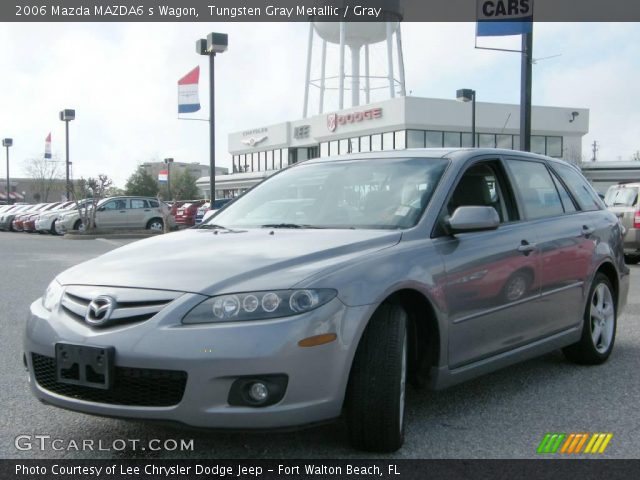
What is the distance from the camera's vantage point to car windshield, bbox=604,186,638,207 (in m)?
14.2

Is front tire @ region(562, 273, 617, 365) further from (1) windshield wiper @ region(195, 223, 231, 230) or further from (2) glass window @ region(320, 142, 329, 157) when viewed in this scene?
(2) glass window @ region(320, 142, 329, 157)

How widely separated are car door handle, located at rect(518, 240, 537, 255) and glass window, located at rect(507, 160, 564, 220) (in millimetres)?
311

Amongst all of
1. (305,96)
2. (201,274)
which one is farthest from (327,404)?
(305,96)

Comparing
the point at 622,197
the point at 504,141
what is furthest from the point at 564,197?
the point at 504,141

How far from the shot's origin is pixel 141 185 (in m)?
87.2

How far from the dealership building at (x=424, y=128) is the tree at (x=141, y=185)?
3312 cm

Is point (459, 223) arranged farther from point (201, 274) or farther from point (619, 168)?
point (619, 168)

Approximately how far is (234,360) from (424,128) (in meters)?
43.0

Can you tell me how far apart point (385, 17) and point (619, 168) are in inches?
789

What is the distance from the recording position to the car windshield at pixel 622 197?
14.2 meters

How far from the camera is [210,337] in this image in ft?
10.2

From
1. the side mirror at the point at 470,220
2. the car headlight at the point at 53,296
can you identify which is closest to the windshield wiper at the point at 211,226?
the car headlight at the point at 53,296

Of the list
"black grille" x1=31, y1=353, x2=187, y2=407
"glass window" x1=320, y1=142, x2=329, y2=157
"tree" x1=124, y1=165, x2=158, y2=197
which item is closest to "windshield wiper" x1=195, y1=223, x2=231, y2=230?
"black grille" x1=31, y1=353, x2=187, y2=407

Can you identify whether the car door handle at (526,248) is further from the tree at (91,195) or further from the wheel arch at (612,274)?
the tree at (91,195)
